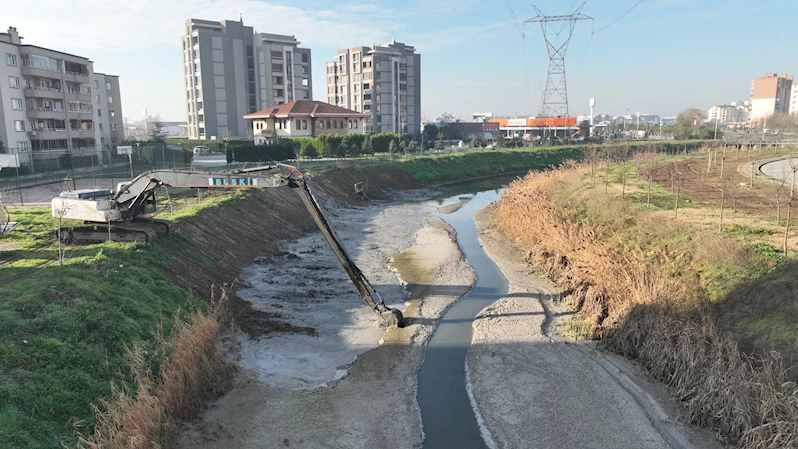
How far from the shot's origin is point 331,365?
1499 cm

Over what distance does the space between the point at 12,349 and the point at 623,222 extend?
71.7ft

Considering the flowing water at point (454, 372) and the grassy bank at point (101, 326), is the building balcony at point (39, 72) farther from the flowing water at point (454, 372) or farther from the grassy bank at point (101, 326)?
the flowing water at point (454, 372)

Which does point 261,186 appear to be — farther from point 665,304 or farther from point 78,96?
point 78,96

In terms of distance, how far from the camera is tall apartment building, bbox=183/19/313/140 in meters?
99.4

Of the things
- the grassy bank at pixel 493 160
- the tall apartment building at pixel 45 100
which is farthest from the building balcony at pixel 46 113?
the grassy bank at pixel 493 160

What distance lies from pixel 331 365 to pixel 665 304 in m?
9.41

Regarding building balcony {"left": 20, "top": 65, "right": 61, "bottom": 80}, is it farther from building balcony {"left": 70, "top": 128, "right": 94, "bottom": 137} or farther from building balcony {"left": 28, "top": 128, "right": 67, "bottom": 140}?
building balcony {"left": 70, "top": 128, "right": 94, "bottom": 137}

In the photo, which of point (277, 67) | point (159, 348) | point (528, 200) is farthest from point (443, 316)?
point (277, 67)

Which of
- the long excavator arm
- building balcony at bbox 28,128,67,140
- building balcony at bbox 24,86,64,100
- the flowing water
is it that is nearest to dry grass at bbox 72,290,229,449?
the long excavator arm

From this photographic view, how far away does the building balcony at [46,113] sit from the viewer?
61.0 meters

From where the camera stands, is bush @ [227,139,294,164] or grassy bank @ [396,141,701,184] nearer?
bush @ [227,139,294,164]

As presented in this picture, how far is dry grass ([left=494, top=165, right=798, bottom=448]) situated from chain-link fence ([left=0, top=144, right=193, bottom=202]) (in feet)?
89.3

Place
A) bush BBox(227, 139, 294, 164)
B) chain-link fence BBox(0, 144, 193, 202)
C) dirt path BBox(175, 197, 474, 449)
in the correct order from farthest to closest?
bush BBox(227, 139, 294, 164) → chain-link fence BBox(0, 144, 193, 202) → dirt path BBox(175, 197, 474, 449)

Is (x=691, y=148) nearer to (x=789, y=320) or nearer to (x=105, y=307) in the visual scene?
(x=789, y=320)
